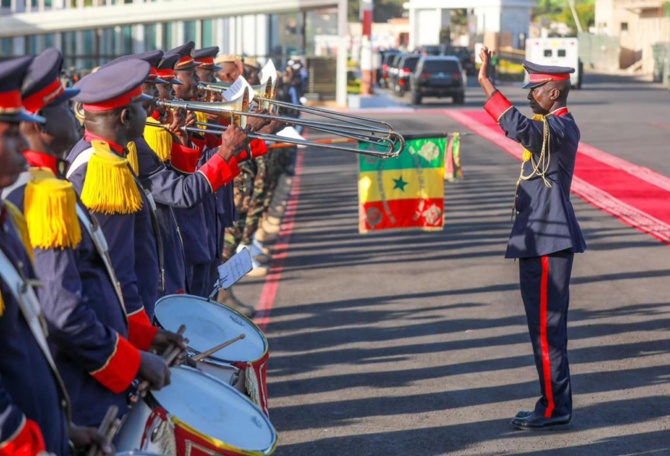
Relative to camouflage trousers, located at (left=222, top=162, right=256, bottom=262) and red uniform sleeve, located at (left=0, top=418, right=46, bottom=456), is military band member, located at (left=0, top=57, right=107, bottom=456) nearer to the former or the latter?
red uniform sleeve, located at (left=0, top=418, right=46, bottom=456)

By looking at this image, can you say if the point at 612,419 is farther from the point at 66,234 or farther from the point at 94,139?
the point at 66,234

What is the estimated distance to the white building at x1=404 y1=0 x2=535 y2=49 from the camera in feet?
287

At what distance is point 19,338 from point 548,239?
13.7 feet

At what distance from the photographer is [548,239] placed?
699 centimetres

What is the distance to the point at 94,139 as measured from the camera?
472 centimetres

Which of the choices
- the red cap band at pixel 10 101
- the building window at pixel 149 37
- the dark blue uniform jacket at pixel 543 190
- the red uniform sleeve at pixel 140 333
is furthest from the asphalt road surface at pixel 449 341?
the building window at pixel 149 37

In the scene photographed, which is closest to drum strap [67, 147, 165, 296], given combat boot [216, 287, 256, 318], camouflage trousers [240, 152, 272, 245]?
combat boot [216, 287, 256, 318]

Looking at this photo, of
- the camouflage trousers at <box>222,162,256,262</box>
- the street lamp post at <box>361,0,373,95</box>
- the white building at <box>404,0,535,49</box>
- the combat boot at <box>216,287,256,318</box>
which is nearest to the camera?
the combat boot at <box>216,287,256,318</box>

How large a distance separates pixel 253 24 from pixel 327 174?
17434 mm

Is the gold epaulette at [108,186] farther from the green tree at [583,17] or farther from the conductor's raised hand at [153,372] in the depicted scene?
the green tree at [583,17]

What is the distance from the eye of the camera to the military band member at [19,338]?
3.29 m

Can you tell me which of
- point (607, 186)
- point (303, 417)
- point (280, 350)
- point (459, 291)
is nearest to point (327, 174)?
point (607, 186)

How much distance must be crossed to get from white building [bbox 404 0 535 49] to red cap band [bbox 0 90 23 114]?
3195 inches

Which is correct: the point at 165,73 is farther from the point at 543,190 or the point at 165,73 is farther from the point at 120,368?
the point at 120,368
